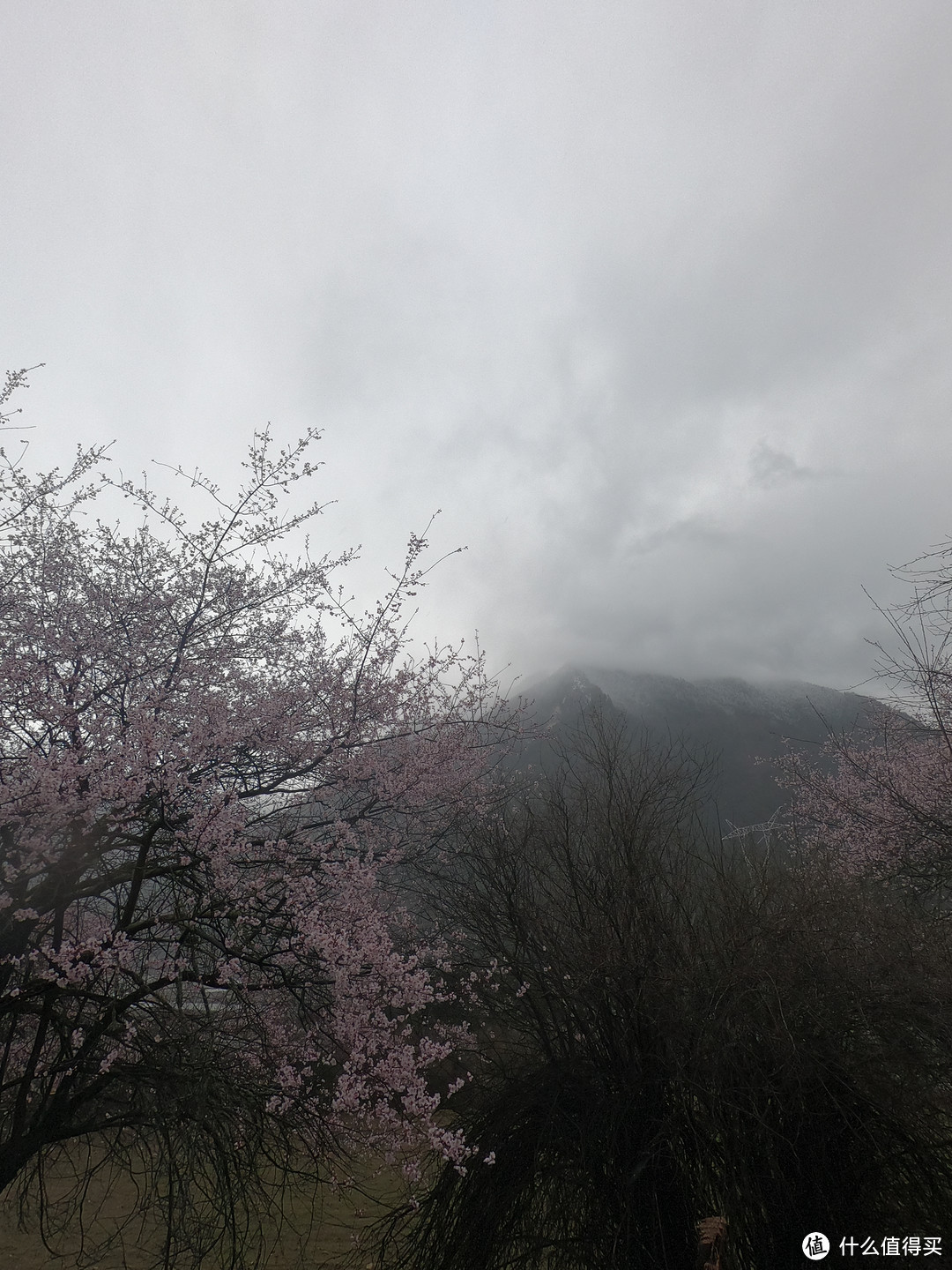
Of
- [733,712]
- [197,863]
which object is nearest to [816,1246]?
[197,863]

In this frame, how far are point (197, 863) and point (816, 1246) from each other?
215 inches

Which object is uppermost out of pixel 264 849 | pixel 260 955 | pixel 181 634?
pixel 181 634

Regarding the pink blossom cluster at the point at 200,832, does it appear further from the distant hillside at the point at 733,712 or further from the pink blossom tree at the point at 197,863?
the distant hillside at the point at 733,712

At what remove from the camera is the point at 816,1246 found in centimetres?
533

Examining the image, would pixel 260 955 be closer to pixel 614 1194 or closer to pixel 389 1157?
pixel 389 1157

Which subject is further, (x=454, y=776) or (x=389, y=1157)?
(x=454, y=776)

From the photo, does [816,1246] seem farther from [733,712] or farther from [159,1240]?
[733,712]

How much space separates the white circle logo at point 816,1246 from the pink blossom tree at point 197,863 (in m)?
2.68

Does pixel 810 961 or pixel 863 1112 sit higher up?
pixel 810 961

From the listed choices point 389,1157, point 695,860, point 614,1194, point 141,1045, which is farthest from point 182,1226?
point 695,860

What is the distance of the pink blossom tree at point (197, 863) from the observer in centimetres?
457

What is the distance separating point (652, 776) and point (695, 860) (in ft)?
4.05

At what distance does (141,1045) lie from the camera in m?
4.69

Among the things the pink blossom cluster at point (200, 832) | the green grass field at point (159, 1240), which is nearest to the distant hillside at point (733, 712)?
the green grass field at point (159, 1240)
